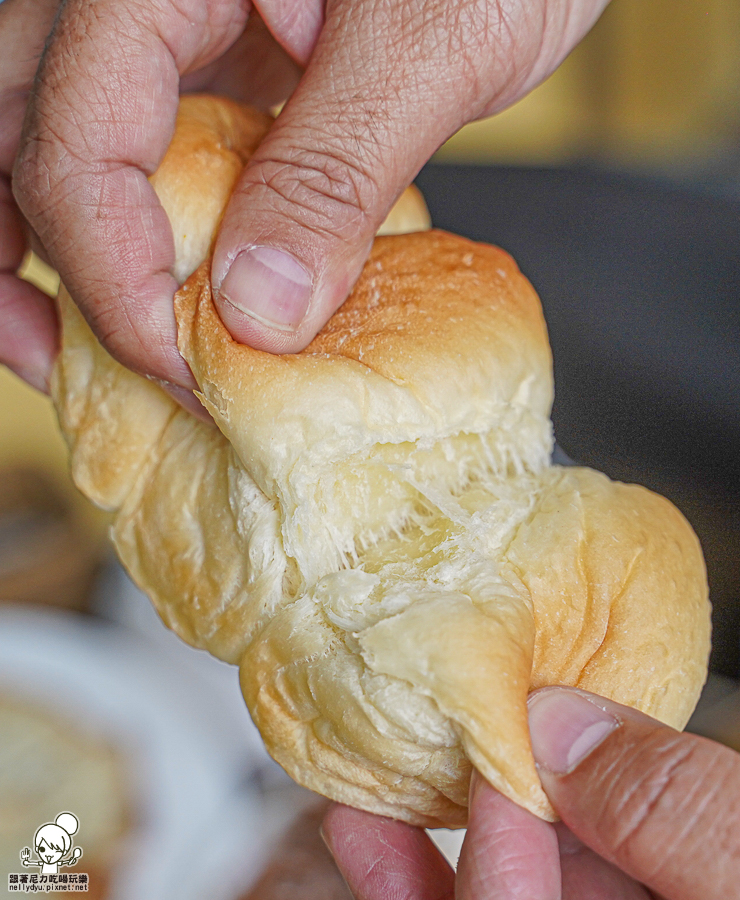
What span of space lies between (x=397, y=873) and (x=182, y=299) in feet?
2.73

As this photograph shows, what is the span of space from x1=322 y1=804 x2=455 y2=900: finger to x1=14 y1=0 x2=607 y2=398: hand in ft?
2.22

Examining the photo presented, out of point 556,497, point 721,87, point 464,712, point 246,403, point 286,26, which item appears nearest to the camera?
point 464,712

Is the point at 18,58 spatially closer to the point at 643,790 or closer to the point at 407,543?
the point at 407,543

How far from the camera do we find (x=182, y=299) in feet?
3.12

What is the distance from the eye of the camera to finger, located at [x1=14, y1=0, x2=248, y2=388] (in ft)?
3.11

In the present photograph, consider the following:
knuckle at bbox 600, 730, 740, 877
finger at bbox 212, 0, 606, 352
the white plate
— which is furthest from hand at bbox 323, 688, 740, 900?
the white plate

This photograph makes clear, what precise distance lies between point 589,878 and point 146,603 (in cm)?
130

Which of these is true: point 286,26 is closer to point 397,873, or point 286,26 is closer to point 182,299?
point 182,299

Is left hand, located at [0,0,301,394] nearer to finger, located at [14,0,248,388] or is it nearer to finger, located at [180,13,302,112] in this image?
finger, located at [180,13,302,112]

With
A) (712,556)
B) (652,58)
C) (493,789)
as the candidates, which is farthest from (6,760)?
(652,58)

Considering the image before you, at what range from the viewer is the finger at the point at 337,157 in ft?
3.00

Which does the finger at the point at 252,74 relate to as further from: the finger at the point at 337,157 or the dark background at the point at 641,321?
the dark background at the point at 641,321

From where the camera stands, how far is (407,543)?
3.02 ft

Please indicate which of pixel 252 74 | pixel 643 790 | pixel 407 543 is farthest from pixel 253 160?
pixel 643 790
